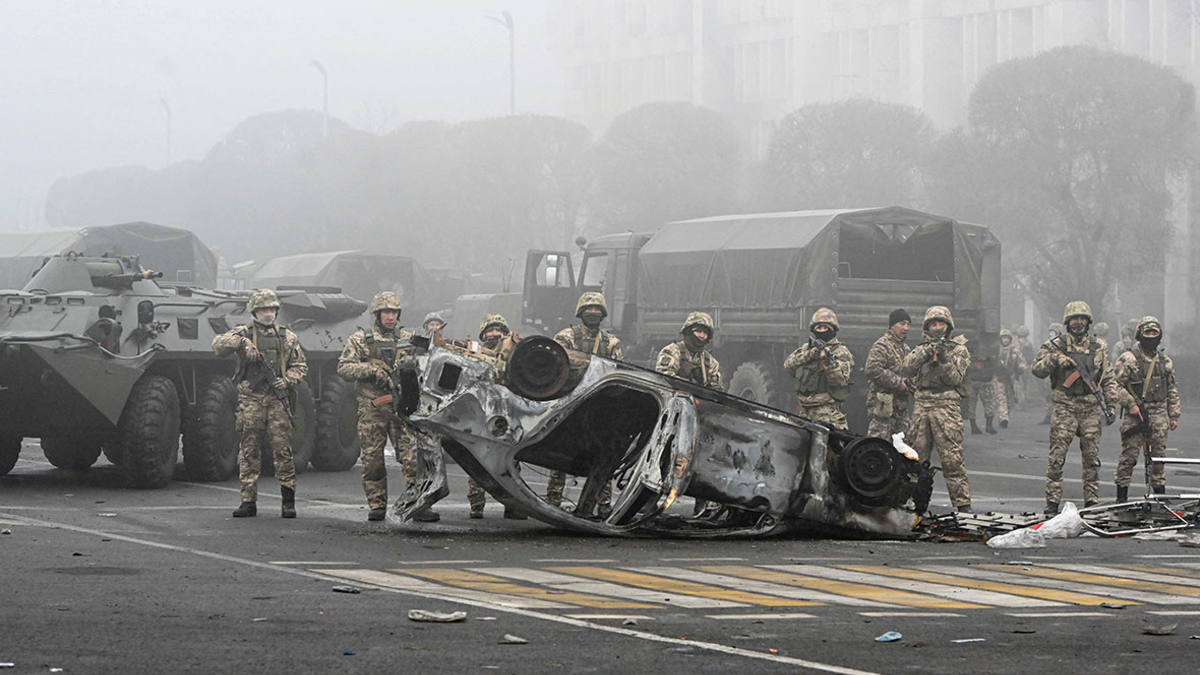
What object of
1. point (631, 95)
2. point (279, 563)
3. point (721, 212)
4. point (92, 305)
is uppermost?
point (631, 95)

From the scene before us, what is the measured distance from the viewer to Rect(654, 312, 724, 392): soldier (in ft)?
44.7

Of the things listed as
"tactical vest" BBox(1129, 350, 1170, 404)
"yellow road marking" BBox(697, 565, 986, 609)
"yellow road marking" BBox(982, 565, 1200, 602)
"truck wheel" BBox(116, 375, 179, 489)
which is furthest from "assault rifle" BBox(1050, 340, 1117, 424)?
"truck wheel" BBox(116, 375, 179, 489)

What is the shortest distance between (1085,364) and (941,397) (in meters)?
1.20

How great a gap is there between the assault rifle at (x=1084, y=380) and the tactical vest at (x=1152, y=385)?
0.55 metres

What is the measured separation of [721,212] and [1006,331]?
1395 inches

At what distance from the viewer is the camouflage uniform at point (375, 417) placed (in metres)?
13.5

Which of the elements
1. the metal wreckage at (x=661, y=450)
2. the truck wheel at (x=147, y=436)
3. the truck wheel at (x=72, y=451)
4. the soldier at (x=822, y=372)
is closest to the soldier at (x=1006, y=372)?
the soldier at (x=822, y=372)

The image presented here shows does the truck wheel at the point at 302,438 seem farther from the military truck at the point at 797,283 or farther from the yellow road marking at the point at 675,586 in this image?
the yellow road marking at the point at 675,586

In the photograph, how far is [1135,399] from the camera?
1510 centimetres

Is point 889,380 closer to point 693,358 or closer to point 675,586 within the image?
point 693,358

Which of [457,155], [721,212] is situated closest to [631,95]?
[457,155]

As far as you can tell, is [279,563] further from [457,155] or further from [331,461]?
[457,155]

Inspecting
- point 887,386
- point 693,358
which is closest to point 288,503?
point 693,358

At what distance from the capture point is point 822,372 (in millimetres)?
14531
